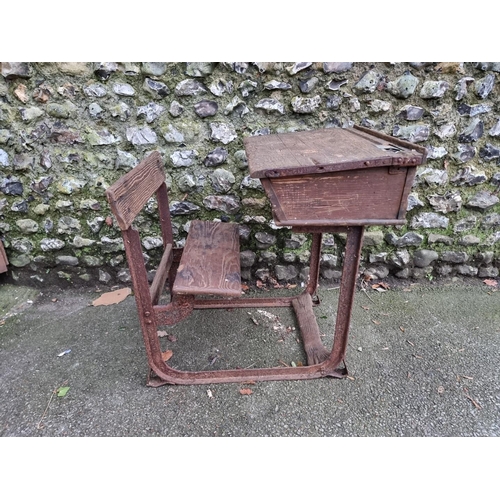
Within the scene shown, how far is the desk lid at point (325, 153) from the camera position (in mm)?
1480

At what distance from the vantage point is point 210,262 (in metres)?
2.04

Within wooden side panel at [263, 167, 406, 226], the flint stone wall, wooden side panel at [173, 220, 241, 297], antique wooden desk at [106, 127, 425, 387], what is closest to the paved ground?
antique wooden desk at [106, 127, 425, 387]

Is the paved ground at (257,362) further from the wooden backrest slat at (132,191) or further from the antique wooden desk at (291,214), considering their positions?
the wooden backrest slat at (132,191)

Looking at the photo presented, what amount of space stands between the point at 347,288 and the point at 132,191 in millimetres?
1174

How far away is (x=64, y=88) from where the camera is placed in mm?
2449

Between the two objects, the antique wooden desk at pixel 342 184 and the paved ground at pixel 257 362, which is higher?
the antique wooden desk at pixel 342 184

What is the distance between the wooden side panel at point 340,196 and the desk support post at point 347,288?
133 mm

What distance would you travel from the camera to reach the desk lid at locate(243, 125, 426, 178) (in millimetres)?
1480

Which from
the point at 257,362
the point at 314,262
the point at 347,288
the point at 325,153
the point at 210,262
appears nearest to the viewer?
the point at 325,153

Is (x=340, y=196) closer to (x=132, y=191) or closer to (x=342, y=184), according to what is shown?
(x=342, y=184)

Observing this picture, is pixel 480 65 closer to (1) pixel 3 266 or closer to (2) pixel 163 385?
(2) pixel 163 385

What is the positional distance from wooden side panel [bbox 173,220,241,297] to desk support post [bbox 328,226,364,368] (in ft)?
1.81

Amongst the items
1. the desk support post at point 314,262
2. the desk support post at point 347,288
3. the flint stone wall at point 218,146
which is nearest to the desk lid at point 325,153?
the desk support post at point 347,288

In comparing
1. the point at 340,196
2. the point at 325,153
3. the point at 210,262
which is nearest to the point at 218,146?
the point at 210,262
